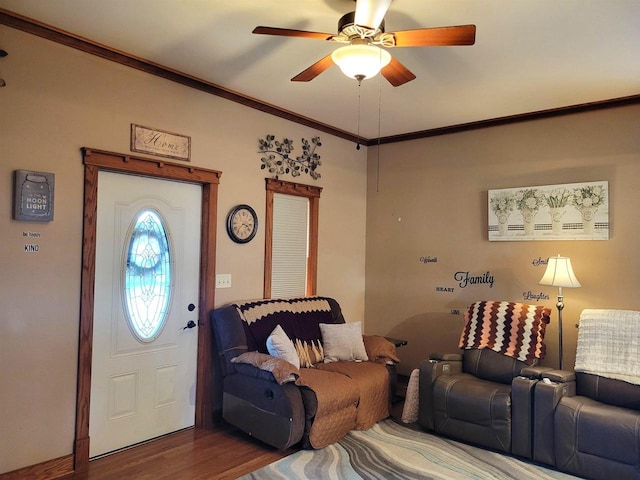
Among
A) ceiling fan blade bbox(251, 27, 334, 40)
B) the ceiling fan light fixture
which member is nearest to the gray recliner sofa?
the ceiling fan light fixture

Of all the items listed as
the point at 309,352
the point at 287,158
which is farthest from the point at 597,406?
the point at 287,158

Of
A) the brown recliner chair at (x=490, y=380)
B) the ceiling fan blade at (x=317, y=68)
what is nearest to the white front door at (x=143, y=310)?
the ceiling fan blade at (x=317, y=68)

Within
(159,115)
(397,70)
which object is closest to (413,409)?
(397,70)

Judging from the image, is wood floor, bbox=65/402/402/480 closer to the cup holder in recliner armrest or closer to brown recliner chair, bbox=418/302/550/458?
brown recliner chair, bbox=418/302/550/458

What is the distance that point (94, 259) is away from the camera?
3.05 metres

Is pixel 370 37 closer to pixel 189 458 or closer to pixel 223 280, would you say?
pixel 223 280

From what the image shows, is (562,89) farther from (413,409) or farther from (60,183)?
(60,183)

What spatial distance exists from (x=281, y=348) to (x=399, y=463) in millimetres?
1182

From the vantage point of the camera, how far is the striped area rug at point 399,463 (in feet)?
9.74

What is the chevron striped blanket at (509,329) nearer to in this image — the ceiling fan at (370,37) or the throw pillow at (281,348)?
the throw pillow at (281,348)

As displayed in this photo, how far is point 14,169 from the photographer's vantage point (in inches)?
107

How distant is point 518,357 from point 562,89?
86.6 inches

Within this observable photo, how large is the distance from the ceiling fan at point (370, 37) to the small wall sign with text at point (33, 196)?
163 cm

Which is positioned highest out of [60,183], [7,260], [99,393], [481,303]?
[60,183]
